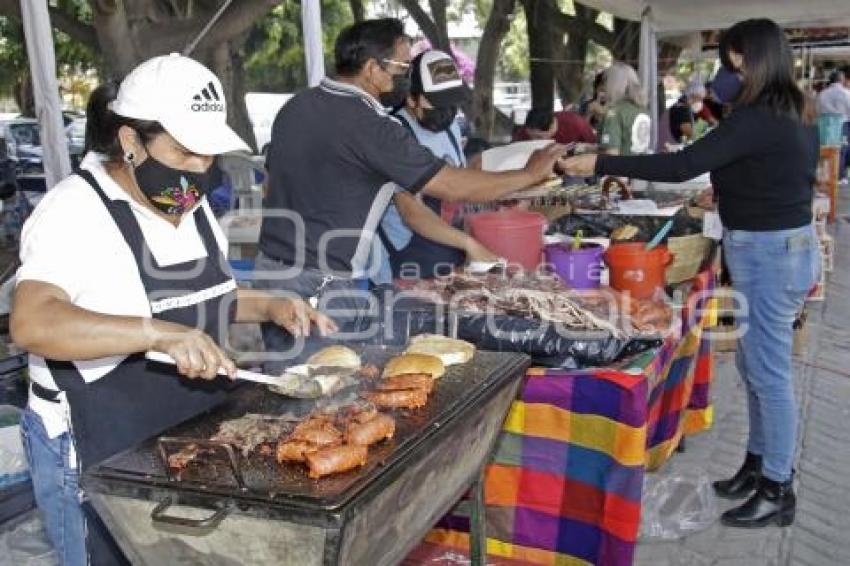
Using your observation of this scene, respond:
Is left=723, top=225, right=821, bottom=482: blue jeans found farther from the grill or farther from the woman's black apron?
the woman's black apron

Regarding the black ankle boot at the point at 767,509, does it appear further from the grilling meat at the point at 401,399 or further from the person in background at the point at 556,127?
the person in background at the point at 556,127

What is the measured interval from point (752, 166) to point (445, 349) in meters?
1.69

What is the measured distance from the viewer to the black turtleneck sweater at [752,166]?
3.26m

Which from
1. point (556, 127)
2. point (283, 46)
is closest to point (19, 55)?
point (283, 46)

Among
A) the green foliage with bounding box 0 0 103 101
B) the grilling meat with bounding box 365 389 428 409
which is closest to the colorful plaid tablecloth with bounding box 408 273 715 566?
the grilling meat with bounding box 365 389 428 409

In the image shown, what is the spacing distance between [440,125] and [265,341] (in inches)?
58.5

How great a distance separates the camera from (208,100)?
6.33ft

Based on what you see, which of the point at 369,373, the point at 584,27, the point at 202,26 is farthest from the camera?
the point at 584,27

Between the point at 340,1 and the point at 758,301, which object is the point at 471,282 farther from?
the point at 340,1

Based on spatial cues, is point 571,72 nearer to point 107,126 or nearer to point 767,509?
point 767,509

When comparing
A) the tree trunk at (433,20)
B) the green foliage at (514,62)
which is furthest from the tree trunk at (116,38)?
the green foliage at (514,62)

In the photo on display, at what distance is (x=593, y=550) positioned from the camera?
2830 mm

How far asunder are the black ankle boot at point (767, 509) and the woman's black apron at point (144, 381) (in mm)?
2443

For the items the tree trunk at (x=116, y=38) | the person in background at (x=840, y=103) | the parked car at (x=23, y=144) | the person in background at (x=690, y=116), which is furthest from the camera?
the person in background at (x=840, y=103)
